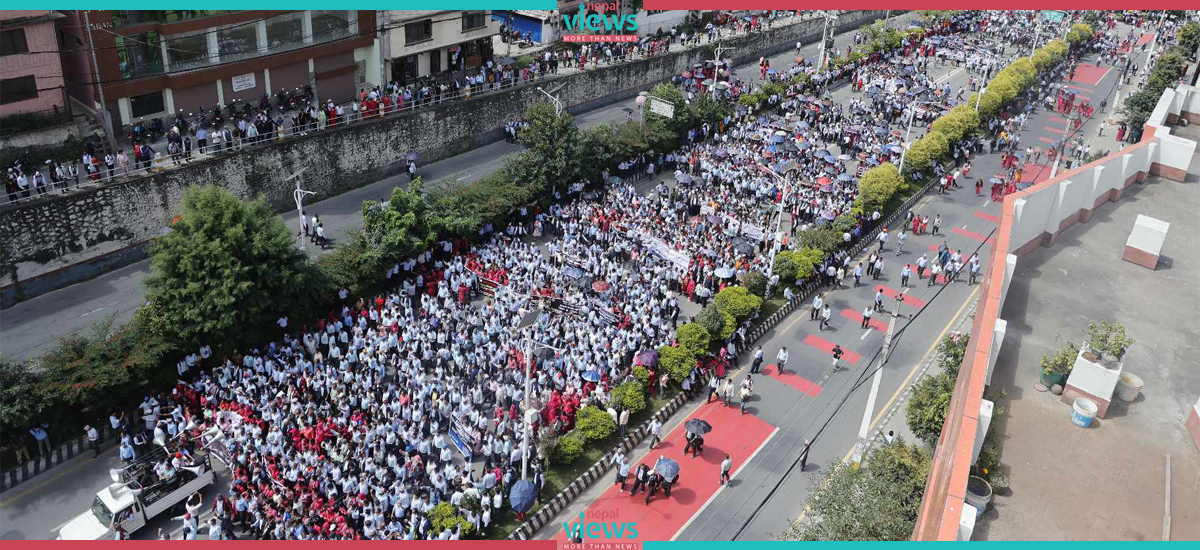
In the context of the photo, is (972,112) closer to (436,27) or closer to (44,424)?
(436,27)

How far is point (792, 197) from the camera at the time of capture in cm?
4331

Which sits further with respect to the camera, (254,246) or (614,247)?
(614,247)

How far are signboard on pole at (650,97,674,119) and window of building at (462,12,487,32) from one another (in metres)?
10.4

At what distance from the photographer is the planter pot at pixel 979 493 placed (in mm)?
16125

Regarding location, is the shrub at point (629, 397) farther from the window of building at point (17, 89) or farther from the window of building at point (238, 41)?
the window of building at point (17, 89)

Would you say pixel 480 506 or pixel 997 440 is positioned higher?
pixel 997 440

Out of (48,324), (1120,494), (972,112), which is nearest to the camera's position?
(1120,494)

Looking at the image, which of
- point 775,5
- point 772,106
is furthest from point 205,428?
point 775,5

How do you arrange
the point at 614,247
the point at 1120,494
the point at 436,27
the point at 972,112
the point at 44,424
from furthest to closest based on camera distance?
the point at 972,112, the point at 436,27, the point at 614,247, the point at 44,424, the point at 1120,494

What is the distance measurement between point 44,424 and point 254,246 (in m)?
7.43

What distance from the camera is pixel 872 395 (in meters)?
30.8

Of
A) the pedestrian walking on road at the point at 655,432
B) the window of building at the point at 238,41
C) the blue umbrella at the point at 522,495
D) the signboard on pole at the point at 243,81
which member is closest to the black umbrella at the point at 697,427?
the pedestrian walking on road at the point at 655,432

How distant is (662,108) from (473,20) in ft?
37.0

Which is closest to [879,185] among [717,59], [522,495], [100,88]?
[717,59]
